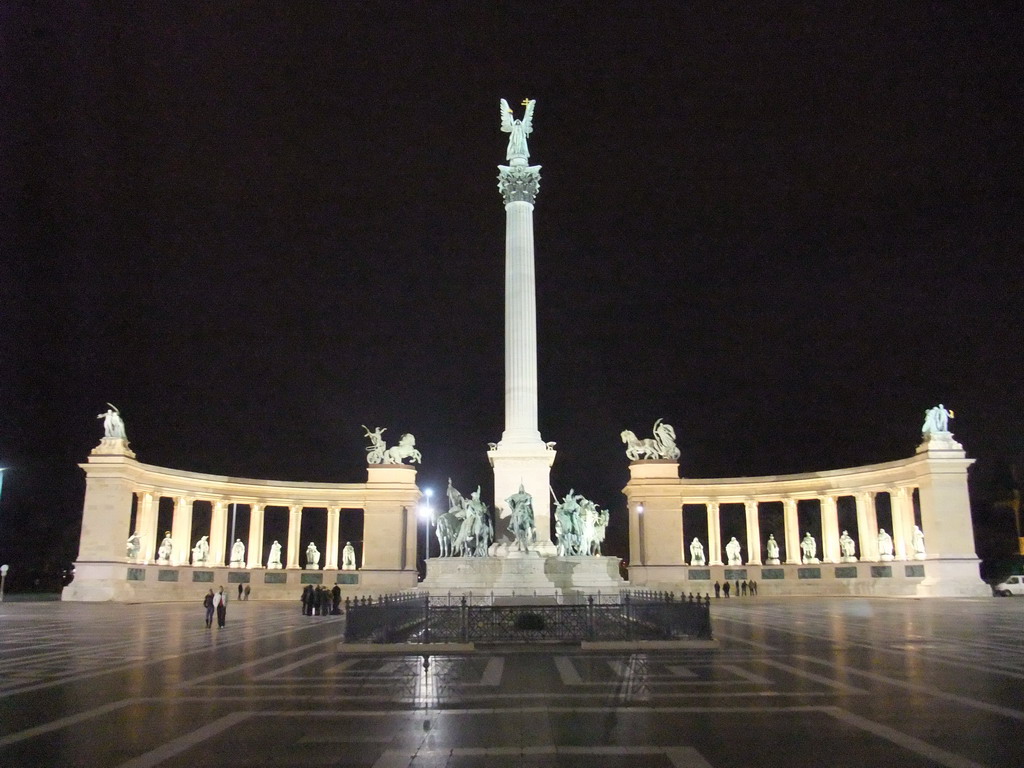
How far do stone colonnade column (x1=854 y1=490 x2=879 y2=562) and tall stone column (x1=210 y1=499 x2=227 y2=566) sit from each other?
52615mm

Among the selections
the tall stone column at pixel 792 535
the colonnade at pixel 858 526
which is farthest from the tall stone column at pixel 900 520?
the tall stone column at pixel 792 535

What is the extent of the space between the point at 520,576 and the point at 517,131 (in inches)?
1134

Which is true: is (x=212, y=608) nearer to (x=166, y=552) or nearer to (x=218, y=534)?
(x=166, y=552)

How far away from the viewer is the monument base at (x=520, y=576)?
1578 inches

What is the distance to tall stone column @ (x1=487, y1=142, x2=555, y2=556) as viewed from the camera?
46969 millimetres

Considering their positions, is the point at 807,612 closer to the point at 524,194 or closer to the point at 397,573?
the point at 524,194

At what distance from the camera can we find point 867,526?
68.5 metres

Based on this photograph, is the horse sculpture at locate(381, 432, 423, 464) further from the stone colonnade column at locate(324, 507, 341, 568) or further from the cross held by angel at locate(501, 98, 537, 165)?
the cross held by angel at locate(501, 98, 537, 165)

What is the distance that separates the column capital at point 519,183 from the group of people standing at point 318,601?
25.7m

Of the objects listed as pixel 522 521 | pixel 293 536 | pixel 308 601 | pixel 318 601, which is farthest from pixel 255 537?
pixel 522 521

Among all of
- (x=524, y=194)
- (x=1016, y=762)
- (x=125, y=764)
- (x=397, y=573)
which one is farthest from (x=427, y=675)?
(x=397, y=573)

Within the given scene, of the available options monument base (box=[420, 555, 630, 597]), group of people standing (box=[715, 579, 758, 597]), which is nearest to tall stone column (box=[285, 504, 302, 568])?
monument base (box=[420, 555, 630, 597])

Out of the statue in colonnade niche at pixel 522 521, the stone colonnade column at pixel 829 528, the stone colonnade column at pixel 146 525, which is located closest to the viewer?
the statue in colonnade niche at pixel 522 521

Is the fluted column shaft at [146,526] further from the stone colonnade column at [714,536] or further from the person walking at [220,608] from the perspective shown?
the stone colonnade column at [714,536]
